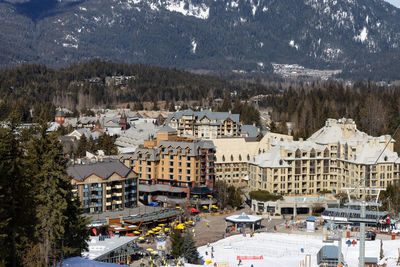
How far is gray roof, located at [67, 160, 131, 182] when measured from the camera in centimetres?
8706

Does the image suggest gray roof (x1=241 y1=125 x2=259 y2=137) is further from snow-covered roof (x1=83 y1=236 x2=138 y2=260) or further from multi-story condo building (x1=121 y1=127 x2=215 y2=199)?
snow-covered roof (x1=83 y1=236 x2=138 y2=260)

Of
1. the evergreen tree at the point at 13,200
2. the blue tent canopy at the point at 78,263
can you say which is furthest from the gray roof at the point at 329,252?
the evergreen tree at the point at 13,200

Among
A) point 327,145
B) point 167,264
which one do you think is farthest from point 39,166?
point 327,145

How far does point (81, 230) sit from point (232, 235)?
3149 cm

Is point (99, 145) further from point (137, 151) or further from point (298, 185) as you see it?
point (298, 185)

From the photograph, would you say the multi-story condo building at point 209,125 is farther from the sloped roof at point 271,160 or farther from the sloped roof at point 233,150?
the sloped roof at point 271,160

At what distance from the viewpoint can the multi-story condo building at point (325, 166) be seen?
96.9 m

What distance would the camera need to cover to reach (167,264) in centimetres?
6781

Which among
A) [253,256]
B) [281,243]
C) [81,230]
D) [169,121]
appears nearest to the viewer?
[81,230]

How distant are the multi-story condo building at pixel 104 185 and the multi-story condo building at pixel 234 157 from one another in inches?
892

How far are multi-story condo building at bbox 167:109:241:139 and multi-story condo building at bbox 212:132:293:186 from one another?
30272mm

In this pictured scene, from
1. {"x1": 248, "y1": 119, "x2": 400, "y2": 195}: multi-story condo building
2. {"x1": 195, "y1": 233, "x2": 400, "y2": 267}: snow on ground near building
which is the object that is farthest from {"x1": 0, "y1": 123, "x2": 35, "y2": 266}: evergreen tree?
{"x1": 248, "y1": 119, "x2": 400, "y2": 195}: multi-story condo building

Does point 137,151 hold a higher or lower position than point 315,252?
higher

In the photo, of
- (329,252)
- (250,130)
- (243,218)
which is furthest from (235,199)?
(250,130)
